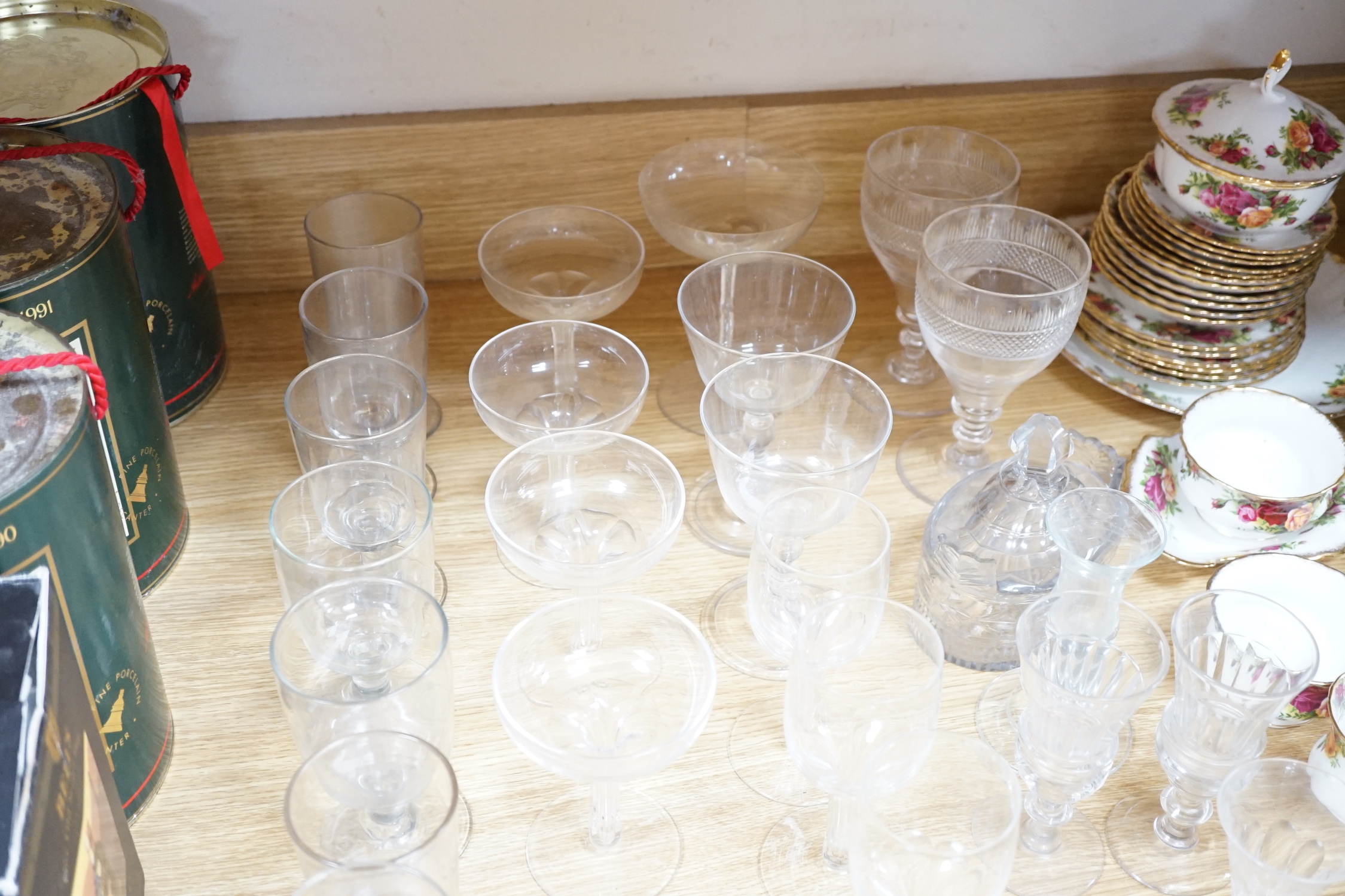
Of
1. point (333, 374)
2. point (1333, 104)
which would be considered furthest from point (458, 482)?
point (1333, 104)

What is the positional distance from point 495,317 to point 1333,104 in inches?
31.2

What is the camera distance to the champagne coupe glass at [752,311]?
37.1 inches

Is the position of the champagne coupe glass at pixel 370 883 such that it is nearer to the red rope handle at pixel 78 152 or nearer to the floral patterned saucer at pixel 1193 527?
the red rope handle at pixel 78 152

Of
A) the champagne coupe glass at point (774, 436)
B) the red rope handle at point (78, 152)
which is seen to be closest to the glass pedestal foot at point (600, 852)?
the champagne coupe glass at point (774, 436)

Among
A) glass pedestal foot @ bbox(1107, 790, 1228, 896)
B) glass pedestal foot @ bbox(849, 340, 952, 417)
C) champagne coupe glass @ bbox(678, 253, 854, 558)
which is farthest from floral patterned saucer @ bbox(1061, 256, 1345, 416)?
glass pedestal foot @ bbox(1107, 790, 1228, 896)

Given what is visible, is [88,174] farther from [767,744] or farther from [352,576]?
[767,744]

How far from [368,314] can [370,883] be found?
0.49m

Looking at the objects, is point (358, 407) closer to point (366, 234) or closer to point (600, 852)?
point (366, 234)

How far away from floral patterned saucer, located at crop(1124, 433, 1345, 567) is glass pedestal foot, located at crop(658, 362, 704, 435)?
34 centimetres

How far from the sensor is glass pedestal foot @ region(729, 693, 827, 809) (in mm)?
774

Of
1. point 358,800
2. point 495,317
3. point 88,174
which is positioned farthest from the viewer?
point 495,317

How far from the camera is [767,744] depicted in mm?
802

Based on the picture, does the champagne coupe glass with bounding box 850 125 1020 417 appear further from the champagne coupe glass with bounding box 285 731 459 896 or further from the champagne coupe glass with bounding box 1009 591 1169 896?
the champagne coupe glass with bounding box 285 731 459 896

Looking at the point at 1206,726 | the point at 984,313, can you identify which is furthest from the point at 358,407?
the point at 1206,726
